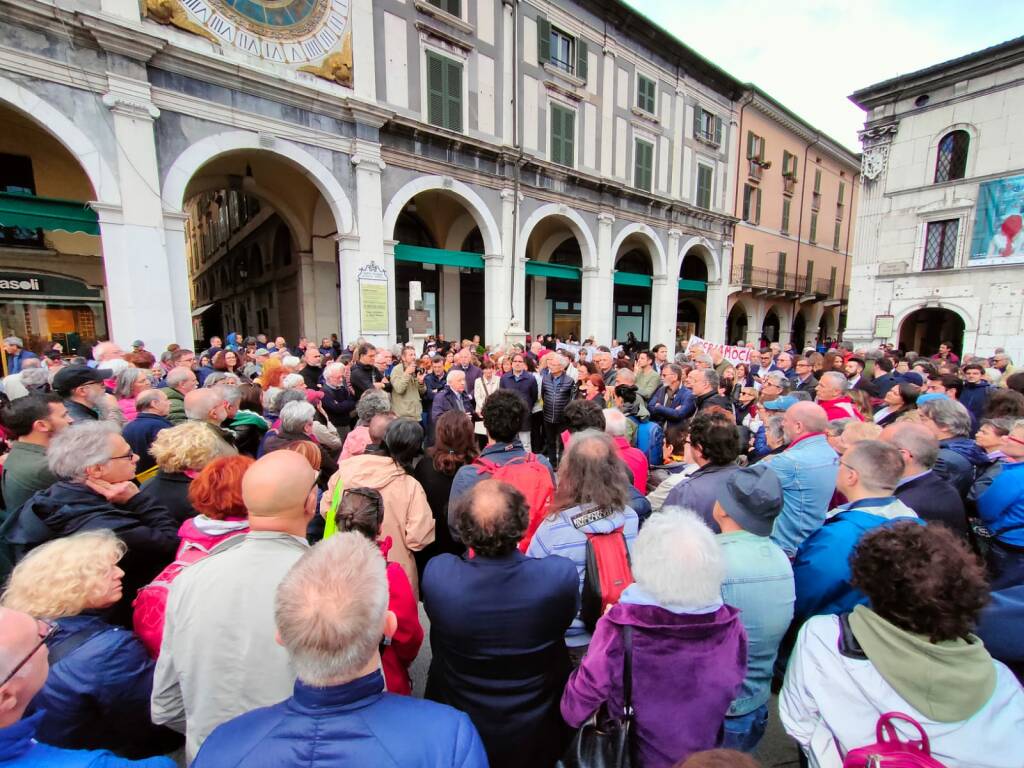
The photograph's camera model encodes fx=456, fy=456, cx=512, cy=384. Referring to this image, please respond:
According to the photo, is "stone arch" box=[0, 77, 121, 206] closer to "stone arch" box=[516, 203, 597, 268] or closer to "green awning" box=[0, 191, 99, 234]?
"green awning" box=[0, 191, 99, 234]

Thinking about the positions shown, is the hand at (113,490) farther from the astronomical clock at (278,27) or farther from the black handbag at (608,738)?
the astronomical clock at (278,27)

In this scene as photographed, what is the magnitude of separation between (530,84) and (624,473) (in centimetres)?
1580

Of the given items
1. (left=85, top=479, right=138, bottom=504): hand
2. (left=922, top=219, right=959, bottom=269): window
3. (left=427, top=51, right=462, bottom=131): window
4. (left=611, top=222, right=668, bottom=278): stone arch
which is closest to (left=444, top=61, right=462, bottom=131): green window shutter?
(left=427, top=51, right=462, bottom=131): window

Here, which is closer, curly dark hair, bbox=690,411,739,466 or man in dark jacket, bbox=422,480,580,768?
man in dark jacket, bbox=422,480,580,768

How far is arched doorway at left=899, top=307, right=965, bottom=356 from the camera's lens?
63.5ft

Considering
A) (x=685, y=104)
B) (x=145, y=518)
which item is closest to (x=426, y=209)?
(x=685, y=104)

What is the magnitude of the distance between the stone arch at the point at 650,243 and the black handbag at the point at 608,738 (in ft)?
56.8

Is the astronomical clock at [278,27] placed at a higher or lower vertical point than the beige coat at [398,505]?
higher

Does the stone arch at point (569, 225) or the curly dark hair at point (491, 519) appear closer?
the curly dark hair at point (491, 519)

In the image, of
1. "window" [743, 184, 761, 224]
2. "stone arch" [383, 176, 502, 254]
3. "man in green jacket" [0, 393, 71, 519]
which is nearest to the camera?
"man in green jacket" [0, 393, 71, 519]

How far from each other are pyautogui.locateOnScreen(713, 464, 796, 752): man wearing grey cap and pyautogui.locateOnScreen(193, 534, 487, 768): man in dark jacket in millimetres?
1163

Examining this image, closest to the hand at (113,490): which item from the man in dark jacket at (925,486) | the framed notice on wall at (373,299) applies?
the man in dark jacket at (925,486)

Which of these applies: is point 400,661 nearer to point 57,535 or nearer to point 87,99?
point 57,535

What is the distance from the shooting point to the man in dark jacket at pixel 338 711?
1.07m
